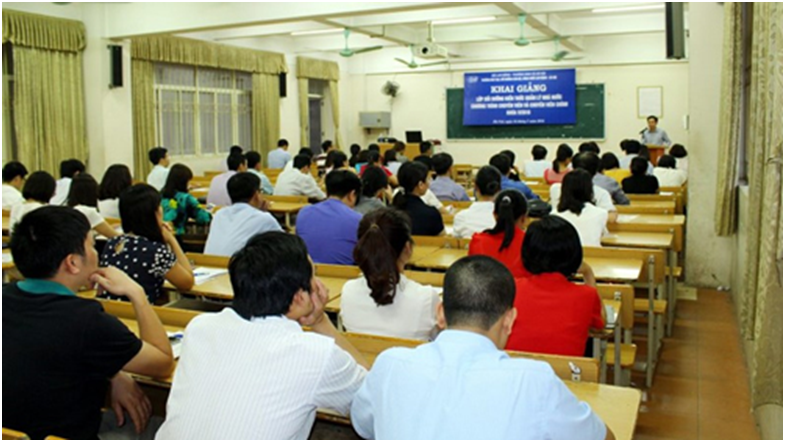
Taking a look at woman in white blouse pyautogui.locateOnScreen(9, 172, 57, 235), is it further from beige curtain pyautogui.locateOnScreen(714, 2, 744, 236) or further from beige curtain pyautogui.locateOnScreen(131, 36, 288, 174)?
beige curtain pyautogui.locateOnScreen(131, 36, 288, 174)

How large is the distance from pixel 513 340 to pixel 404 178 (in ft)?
7.93

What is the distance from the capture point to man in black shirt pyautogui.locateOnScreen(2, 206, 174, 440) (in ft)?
6.48

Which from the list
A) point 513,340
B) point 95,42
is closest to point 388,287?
point 513,340

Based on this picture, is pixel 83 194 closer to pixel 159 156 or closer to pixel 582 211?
pixel 582 211

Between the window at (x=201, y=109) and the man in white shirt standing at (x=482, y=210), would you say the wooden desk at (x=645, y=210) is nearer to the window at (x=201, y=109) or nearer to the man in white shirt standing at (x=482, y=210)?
the man in white shirt standing at (x=482, y=210)

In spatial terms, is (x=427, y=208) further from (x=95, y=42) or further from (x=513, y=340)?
(x=95, y=42)

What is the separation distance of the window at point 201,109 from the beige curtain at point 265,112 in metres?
0.22

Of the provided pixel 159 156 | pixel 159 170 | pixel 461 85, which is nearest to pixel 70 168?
pixel 159 170

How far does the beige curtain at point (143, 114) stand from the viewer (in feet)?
36.0

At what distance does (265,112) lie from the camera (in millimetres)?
13734

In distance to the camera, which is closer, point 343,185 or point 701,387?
point 701,387

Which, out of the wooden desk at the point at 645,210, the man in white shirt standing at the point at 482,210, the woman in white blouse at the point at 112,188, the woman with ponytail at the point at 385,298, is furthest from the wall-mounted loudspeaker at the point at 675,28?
the woman with ponytail at the point at 385,298

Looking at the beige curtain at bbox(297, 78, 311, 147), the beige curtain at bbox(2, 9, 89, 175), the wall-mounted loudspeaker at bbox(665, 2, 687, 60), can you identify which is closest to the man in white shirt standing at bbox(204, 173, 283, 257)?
the wall-mounted loudspeaker at bbox(665, 2, 687, 60)

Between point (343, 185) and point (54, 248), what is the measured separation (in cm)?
254
